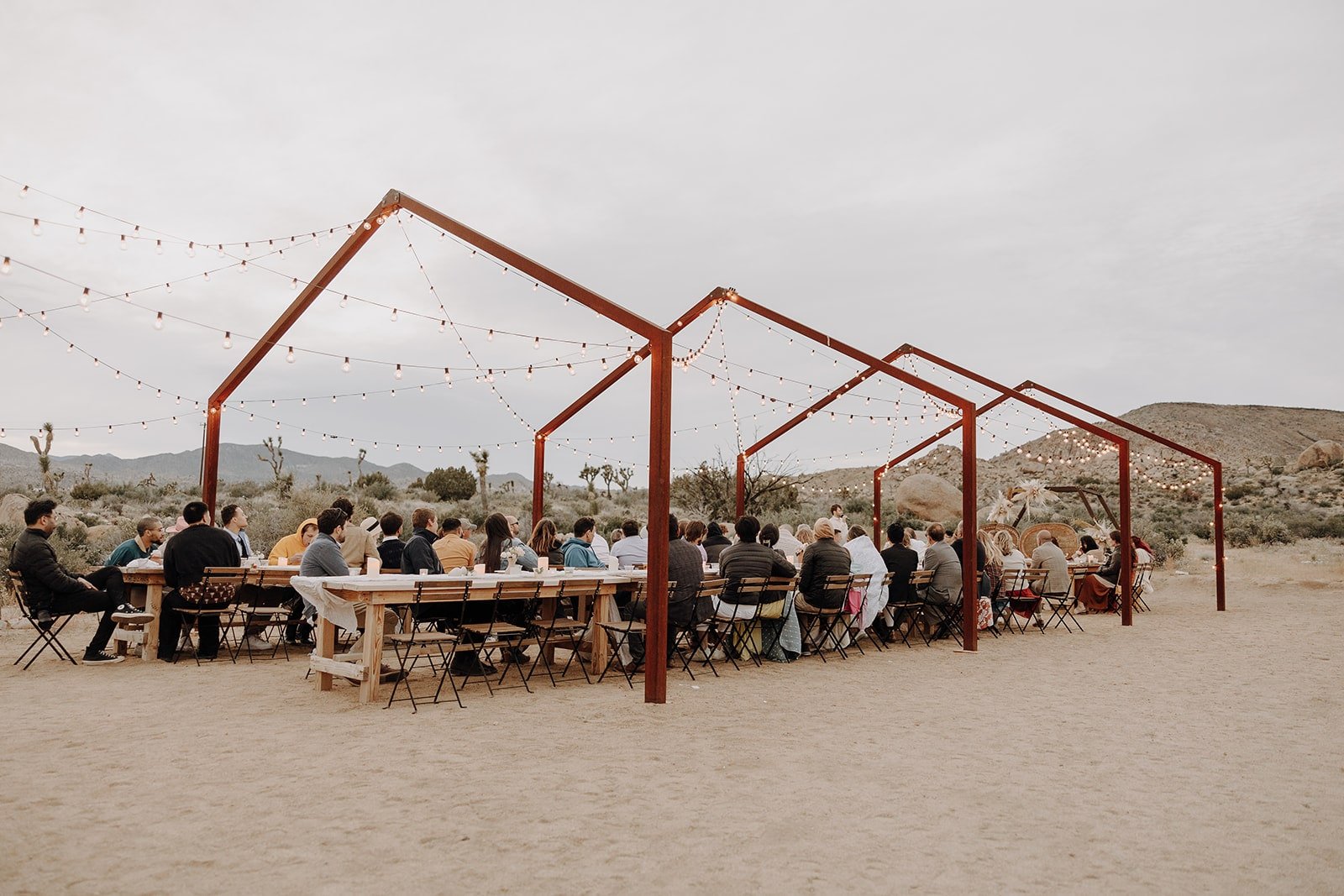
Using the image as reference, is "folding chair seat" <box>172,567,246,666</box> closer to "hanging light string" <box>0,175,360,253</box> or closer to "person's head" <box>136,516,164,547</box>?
"person's head" <box>136,516,164,547</box>

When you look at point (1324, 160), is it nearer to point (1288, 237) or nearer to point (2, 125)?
point (1288, 237)

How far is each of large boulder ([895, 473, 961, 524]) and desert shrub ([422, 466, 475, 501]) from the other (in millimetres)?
15666

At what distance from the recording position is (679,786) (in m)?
4.28

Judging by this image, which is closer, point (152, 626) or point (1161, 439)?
point (152, 626)

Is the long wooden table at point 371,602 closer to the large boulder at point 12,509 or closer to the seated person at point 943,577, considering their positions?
the seated person at point 943,577

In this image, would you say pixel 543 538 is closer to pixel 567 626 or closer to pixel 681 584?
pixel 567 626

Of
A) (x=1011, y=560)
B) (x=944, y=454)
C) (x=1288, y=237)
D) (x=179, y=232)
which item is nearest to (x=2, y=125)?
(x=179, y=232)

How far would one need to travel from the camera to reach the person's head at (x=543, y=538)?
806 cm

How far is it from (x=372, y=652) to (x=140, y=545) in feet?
12.0

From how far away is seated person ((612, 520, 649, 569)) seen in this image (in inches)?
330

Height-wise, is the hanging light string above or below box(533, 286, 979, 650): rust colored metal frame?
above

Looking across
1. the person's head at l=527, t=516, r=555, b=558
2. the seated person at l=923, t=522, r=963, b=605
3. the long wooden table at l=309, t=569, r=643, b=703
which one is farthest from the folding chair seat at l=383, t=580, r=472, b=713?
the seated person at l=923, t=522, r=963, b=605

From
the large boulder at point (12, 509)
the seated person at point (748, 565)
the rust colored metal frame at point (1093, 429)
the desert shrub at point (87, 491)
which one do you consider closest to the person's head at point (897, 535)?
the seated person at point (748, 565)

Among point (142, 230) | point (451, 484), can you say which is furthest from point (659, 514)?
point (451, 484)
